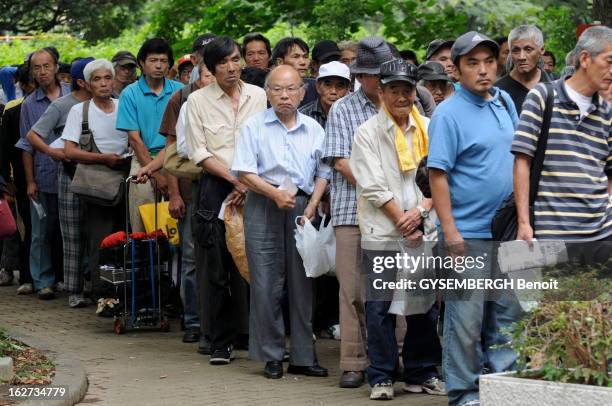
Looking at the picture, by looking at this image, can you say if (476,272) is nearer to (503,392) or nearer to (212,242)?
(503,392)

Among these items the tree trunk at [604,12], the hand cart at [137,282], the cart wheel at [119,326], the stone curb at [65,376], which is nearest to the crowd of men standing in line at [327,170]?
the hand cart at [137,282]

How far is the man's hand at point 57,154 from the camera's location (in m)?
13.8

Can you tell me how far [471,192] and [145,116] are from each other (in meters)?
5.33

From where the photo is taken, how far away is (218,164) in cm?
1066

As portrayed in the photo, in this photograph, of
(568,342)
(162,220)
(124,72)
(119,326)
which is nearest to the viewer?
(568,342)

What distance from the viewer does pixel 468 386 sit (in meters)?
8.22

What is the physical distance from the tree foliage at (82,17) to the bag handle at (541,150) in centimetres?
3187

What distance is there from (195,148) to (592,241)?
3876mm

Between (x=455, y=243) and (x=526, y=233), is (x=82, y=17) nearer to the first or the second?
(x=455, y=243)

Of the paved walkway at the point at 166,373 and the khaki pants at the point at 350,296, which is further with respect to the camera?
the khaki pants at the point at 350,296

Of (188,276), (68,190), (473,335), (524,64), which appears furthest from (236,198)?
(68,190)

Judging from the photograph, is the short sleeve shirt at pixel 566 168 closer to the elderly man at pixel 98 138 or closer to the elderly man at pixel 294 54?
the elderly man at pixel 294 54

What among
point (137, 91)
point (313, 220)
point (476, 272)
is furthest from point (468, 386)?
point (137, 91)

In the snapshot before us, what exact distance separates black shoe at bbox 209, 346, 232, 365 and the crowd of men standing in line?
0.06 feet
